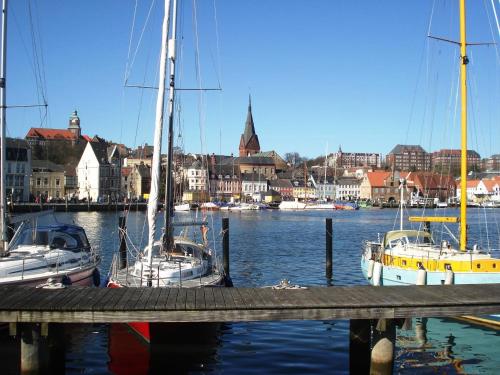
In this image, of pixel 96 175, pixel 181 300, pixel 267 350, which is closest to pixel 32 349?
pixel 181 300

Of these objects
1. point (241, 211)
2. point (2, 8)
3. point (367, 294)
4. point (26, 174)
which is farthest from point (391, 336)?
point (241, 211)

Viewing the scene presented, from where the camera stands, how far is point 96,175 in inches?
6171

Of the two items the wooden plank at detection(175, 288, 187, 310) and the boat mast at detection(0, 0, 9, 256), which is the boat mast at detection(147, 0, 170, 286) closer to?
the wooden plank at detection(175, 288, 187, 310)

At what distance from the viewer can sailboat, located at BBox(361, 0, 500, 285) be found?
24172mm

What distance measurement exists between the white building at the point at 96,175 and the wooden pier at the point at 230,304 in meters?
140

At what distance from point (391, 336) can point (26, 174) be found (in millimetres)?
120945

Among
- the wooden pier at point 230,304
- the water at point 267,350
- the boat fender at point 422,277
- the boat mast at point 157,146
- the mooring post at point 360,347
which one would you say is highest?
the boat mast at point 157,146

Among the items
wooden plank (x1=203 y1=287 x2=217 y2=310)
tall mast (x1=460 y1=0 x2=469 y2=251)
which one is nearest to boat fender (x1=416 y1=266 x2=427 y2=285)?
tall mast (x1=460 y1=0 x2=469 y2=251)

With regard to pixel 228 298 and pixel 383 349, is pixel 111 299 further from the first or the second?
pixel 383 349

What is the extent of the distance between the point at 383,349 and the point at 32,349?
9598 mm

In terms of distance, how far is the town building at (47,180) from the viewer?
486 feet

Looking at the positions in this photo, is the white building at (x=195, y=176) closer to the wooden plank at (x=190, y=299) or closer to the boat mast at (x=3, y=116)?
the boat mast at (x=3, y=116)

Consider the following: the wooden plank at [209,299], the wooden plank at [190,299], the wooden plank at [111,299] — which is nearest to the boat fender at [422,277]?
the wooden plank at [209,299]

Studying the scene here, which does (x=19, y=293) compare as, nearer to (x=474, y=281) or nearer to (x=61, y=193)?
(x=474, y=281)
